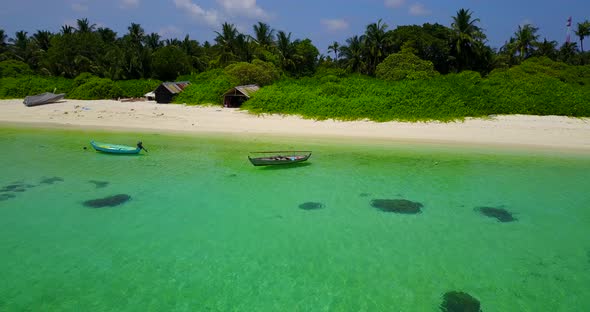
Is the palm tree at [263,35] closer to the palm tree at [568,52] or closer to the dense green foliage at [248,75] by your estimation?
the dense green foliage at [248,75]

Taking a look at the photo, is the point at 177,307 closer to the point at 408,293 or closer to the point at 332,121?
the point at 408,293

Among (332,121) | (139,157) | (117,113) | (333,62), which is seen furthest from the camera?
(333,62)

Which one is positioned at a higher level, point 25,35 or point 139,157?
point 25,35

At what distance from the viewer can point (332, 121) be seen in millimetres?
31812

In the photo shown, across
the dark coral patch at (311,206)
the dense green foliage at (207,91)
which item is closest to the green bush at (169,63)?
the dense green foliage at (207,91)

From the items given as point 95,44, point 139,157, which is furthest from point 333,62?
point 139,157

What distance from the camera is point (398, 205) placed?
1495 centimetres

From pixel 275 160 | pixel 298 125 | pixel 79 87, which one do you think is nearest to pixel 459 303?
pixel 275 160

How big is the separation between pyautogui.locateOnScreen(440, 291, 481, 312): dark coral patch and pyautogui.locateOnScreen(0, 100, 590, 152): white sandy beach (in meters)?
19.0

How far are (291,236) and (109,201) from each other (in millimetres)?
7954

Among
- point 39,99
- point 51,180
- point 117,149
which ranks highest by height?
point 39,99

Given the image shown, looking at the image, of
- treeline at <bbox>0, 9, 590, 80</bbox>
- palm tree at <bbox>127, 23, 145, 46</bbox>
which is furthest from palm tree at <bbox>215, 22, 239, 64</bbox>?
palm tree at <bbox>127, 23, 145, 46</bbox>

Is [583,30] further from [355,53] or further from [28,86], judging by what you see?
[28,86]

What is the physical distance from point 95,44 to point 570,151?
68.2 metres
